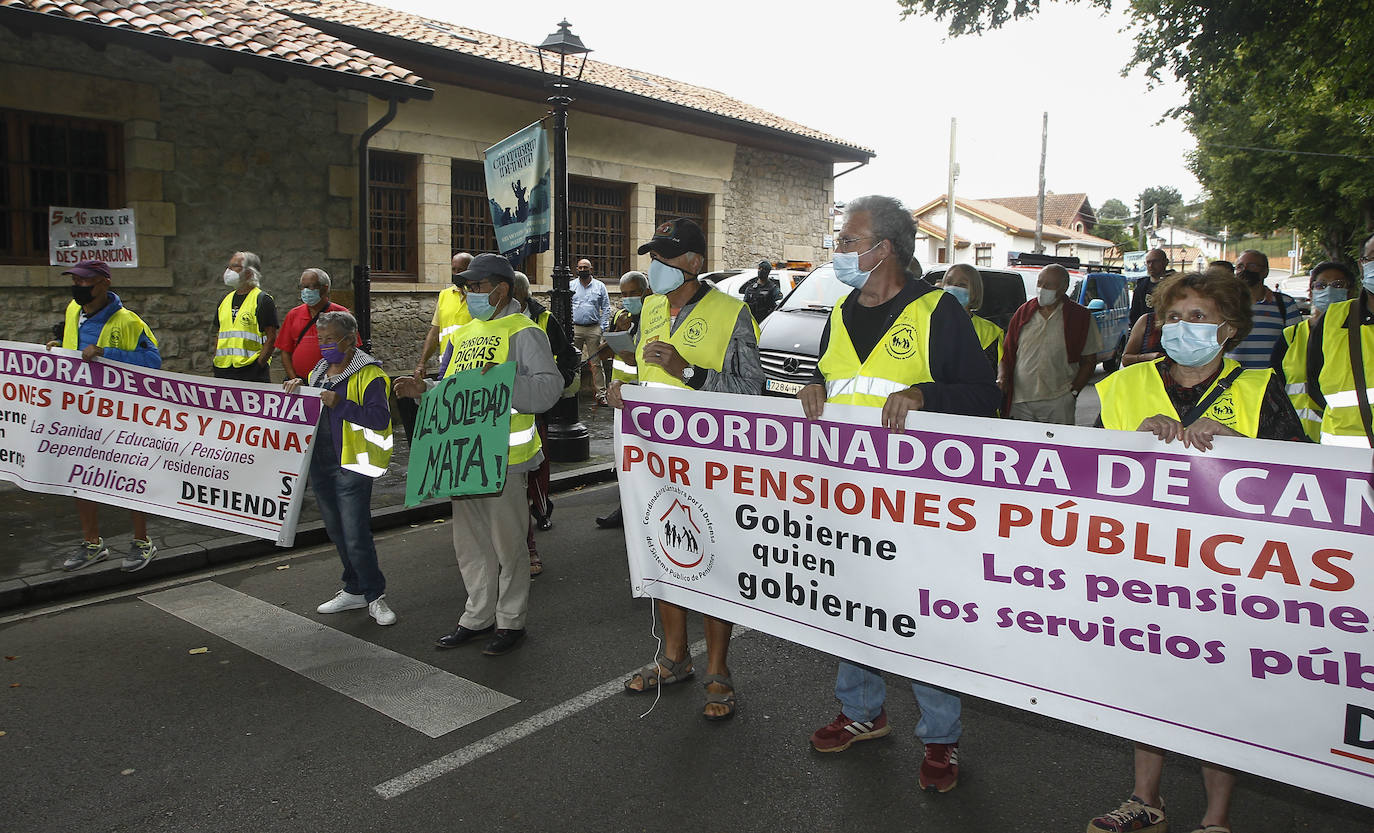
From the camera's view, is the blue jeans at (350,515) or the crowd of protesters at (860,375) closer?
the crowd of protesters at (860,375)

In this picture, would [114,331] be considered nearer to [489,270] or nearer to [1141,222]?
[489,270]

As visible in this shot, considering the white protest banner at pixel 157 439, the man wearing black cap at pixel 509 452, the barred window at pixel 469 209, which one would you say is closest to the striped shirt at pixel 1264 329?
the man wearing black cap at pixel 509 452

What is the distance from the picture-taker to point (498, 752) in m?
3.88

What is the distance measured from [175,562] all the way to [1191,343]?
242 inches

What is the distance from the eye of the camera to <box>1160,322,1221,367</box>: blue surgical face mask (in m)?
3.09

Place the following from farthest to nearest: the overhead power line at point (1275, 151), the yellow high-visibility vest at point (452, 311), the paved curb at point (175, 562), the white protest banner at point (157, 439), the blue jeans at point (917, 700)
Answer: the overhead power line at point (1275, 151) < the yellow high-visibility vest at point (452, 311) < the paved curb at point (175, 562) < the white protest banner at point (157, 439) < the blue jeans at point (917, 700)

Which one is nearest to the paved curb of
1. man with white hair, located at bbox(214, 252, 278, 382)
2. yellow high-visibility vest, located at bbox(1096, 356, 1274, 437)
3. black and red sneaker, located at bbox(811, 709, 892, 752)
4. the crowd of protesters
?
the crowd of protesters

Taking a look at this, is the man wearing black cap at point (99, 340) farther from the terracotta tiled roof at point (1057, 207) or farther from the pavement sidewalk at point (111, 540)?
the terracotta tiled roof at point (1057, 207)

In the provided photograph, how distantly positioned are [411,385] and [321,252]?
25.8 feet

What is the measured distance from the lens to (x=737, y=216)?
21609mm

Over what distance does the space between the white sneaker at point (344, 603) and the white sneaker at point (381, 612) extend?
0.14 metres

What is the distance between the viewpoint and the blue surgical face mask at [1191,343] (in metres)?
3.09

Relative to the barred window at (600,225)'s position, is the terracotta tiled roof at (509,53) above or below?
above

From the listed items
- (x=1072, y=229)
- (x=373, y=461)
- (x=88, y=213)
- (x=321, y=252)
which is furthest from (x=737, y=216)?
(x=1072, y=229)
